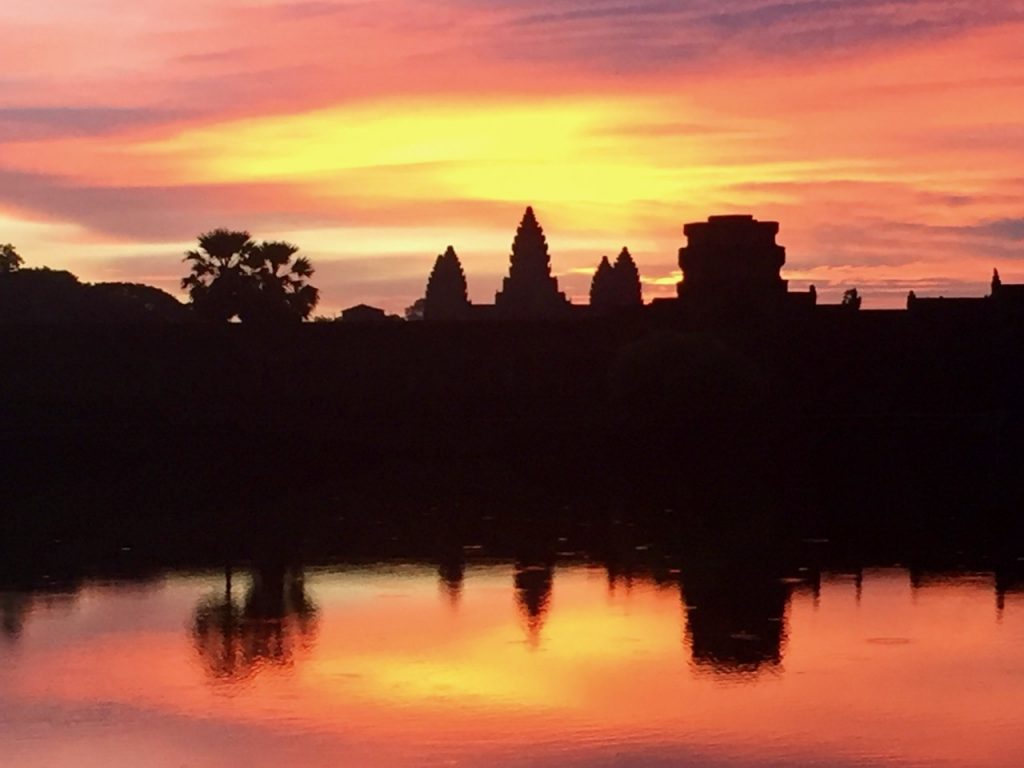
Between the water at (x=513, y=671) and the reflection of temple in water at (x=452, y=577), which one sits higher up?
the reflection of temple in water at (x=452, y=577)

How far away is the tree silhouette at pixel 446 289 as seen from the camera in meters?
128

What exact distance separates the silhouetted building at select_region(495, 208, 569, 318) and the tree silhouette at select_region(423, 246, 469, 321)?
2465mm

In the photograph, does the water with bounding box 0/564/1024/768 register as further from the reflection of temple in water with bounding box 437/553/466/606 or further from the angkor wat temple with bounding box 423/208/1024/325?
the angkor wat temple with bounding box 423/208/1024/325

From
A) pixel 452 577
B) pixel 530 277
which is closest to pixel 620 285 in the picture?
pixel 530 277

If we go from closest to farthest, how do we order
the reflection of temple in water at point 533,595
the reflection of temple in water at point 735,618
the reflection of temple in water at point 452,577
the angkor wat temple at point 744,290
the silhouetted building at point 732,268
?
the reflection of temple in water at point 735,618 → the reflection of temple in water at point 533,595 → the reflection of temple in water at point 452,577 → the angkor wat temple at point 744,290 → the silhouetted building at point 732,268

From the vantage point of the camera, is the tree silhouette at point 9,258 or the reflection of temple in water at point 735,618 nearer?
the reflection of temple in water at point 735,618

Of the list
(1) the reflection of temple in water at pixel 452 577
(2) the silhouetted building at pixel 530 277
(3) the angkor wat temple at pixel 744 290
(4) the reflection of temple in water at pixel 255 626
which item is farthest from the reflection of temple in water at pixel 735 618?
(2) the silhouetted building at pixel 530 277

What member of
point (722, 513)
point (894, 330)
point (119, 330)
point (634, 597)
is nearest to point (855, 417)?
point (894, 330)

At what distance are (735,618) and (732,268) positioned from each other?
214 feet

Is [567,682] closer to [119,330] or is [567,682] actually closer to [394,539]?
[394,539]

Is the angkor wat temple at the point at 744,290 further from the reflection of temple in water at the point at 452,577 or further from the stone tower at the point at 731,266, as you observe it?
the reflection of temple in water at the point at 452,577

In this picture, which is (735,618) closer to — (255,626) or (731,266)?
(255,626)

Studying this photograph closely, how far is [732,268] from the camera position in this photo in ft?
279

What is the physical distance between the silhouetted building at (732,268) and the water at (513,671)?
196ft
